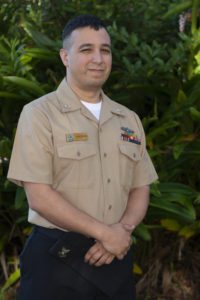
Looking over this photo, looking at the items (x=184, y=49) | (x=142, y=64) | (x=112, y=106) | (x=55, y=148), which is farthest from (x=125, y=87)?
(x=55, y=148)

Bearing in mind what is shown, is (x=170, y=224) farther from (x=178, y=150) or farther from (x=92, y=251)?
(x=92, y=251)

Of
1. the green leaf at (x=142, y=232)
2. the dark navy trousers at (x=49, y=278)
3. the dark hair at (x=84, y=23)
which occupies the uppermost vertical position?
the dark hair at (x=84, y=23)

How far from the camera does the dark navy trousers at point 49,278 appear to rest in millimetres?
2197

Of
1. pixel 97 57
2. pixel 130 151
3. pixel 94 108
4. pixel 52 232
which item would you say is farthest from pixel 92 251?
pixel 97 57

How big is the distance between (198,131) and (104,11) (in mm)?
1124

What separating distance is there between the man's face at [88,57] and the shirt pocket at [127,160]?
0.88 feet

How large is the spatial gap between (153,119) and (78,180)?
145cm

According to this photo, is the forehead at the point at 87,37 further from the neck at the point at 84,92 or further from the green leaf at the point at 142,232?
the green leaf at the point at 142,232

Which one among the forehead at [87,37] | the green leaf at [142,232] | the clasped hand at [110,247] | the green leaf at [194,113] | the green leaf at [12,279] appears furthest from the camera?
the green leaf at [12,279]

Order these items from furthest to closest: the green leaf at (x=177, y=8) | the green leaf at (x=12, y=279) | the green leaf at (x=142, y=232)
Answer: the green leaf at (x=177, y=8), the green leaf at (x=12, y=279), the green leaf at (x=142, y=232)

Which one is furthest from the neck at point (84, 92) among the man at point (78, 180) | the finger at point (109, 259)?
the finger at point (109, 259)

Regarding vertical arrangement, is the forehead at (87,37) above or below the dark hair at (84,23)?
below

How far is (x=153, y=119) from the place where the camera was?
353 cm

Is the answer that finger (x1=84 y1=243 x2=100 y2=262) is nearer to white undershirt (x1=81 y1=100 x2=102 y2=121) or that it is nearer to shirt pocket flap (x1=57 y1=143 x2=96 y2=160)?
shirt pocket flap (x1=57 y1=143 x2=96 y2=160)
